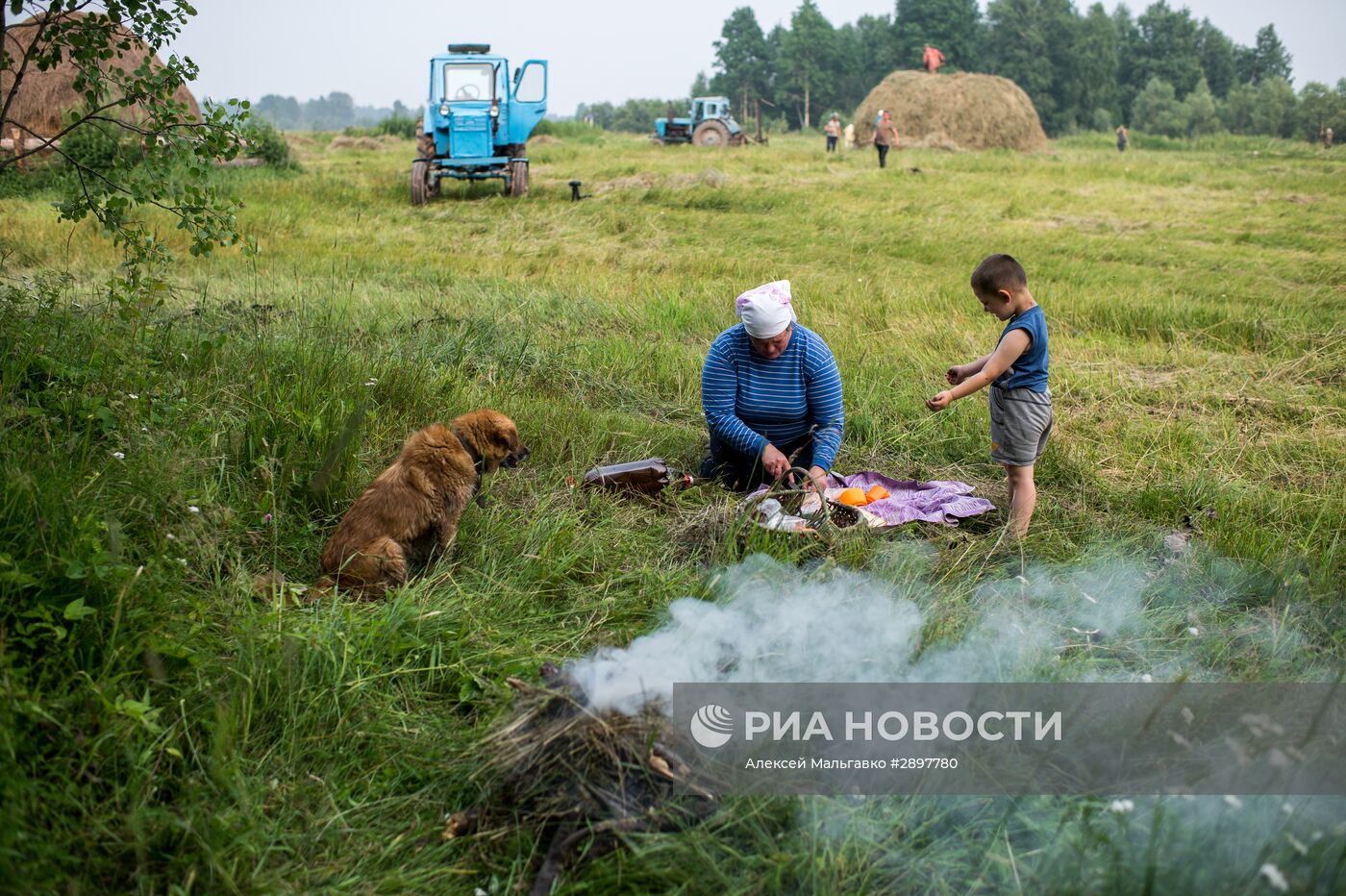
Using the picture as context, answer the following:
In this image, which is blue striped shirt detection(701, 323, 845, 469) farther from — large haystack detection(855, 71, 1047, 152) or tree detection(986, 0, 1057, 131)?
tree detection(986, 0, 1057, 131)

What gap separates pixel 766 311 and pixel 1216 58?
301ft

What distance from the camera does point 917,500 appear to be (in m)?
4.45

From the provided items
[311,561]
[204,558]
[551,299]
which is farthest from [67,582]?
[551,299]

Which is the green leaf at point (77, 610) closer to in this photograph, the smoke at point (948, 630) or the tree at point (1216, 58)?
the smoke at point (948, 630)

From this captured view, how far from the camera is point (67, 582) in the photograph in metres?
2.68

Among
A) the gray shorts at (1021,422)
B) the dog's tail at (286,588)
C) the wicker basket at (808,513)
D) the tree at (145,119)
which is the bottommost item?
the dog's tail at (286,588)

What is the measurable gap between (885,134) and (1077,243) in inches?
606

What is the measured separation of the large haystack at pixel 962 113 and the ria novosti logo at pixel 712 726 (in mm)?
33322

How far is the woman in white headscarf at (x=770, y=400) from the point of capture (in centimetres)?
443

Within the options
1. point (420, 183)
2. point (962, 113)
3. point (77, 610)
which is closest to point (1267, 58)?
point (962, 113)

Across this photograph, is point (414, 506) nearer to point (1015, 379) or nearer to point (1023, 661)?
point (1023, 661)

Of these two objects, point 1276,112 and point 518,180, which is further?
point 1276,112

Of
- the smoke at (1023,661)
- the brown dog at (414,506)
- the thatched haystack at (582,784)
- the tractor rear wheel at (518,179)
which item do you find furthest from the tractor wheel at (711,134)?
the thatched haystack at (582,784)

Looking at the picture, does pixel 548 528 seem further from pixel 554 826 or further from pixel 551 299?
pixel 551 299
